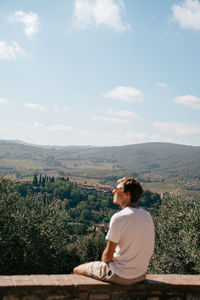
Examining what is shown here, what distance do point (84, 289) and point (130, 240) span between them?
104 centimetres

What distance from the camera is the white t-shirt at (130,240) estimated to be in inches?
152

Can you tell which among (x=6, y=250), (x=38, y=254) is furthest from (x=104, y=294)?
(x=38, y=254)

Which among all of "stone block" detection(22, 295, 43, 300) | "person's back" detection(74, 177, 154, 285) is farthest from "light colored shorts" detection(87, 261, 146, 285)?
"stone block" detection(22, 295, 43, 300)

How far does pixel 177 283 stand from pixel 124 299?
101 cm

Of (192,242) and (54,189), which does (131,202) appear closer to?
(192,242)

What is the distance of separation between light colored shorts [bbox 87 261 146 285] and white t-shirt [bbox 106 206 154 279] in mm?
80

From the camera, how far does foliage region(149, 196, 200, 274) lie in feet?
56.6

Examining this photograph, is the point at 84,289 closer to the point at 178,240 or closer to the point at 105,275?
the point at 105,275

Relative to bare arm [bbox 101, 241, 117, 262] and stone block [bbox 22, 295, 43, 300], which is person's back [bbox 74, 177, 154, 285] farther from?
stone block [bbox 22, 295, 43, 300]

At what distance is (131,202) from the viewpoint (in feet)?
13.5

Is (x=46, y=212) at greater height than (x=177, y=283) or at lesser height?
lesser

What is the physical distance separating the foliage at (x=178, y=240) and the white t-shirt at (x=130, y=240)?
13058 mm

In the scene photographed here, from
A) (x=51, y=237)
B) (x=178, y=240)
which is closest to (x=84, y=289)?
(x=51, y=237)

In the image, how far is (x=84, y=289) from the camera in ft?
13.2
